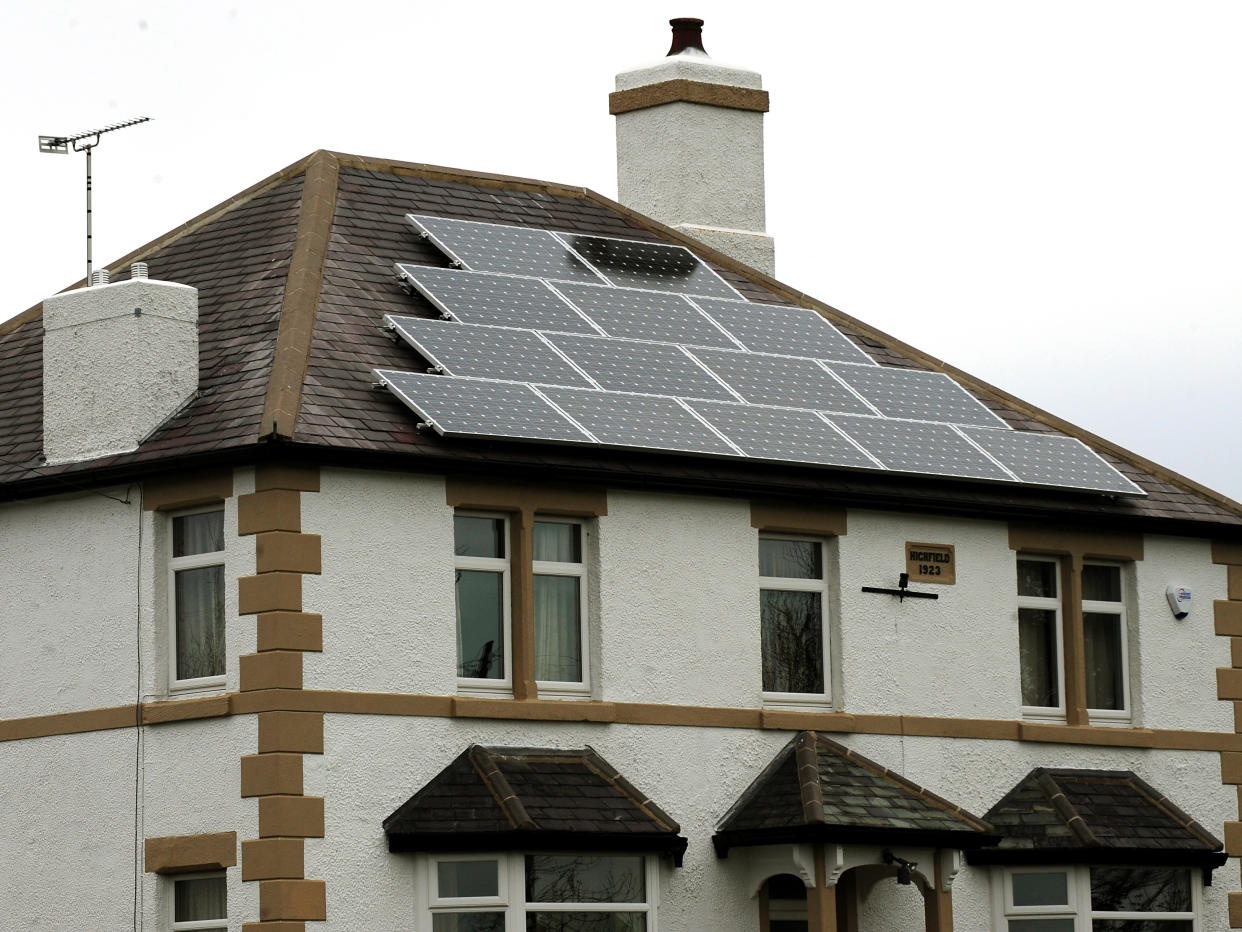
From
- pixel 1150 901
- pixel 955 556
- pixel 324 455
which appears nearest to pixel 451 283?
pixel 324 455

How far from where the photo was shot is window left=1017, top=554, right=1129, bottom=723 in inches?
1059

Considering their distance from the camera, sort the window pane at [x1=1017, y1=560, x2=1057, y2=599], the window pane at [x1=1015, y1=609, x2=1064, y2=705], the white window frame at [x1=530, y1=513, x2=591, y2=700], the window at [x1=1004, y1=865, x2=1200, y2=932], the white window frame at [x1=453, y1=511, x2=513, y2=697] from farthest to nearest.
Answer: the window pane at [x1=1017, y1=560, x2=1057, y2=599], the window pane at [x1=1015, y1=609, x2=1064, y2=705], the window at [x1=1004, y1=865, x2=1200, y2=932], the white window frame at [x1=530, y1=513, x2=591, y2=700], the white window frame at [x1=453, y1=511, x2=513, y2=697]

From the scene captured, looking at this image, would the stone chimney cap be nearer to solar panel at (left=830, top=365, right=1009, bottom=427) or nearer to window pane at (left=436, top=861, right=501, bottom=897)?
solar panel at (left=830, top=365, right=1009, bottom=427)

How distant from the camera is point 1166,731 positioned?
2747 cm

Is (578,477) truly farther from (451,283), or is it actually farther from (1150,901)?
(1150,901)

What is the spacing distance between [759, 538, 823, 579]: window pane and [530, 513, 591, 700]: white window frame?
2.04m

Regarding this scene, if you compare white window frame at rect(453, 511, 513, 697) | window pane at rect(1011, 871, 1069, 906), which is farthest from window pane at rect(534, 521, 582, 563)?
window pane at rect(1011, 871, 1069, 906)

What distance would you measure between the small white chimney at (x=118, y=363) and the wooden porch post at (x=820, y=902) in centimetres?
688

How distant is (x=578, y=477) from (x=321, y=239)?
3721 millimetres

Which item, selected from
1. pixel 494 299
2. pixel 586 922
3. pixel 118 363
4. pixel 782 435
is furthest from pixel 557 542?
pixel 118 363

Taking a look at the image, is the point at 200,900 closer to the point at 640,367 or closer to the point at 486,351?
the point at 486,351

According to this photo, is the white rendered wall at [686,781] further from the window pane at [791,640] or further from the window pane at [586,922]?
the window pane at [791,640]

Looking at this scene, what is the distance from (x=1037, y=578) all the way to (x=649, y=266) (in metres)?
5.15

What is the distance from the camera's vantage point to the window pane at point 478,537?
77.0 feet
